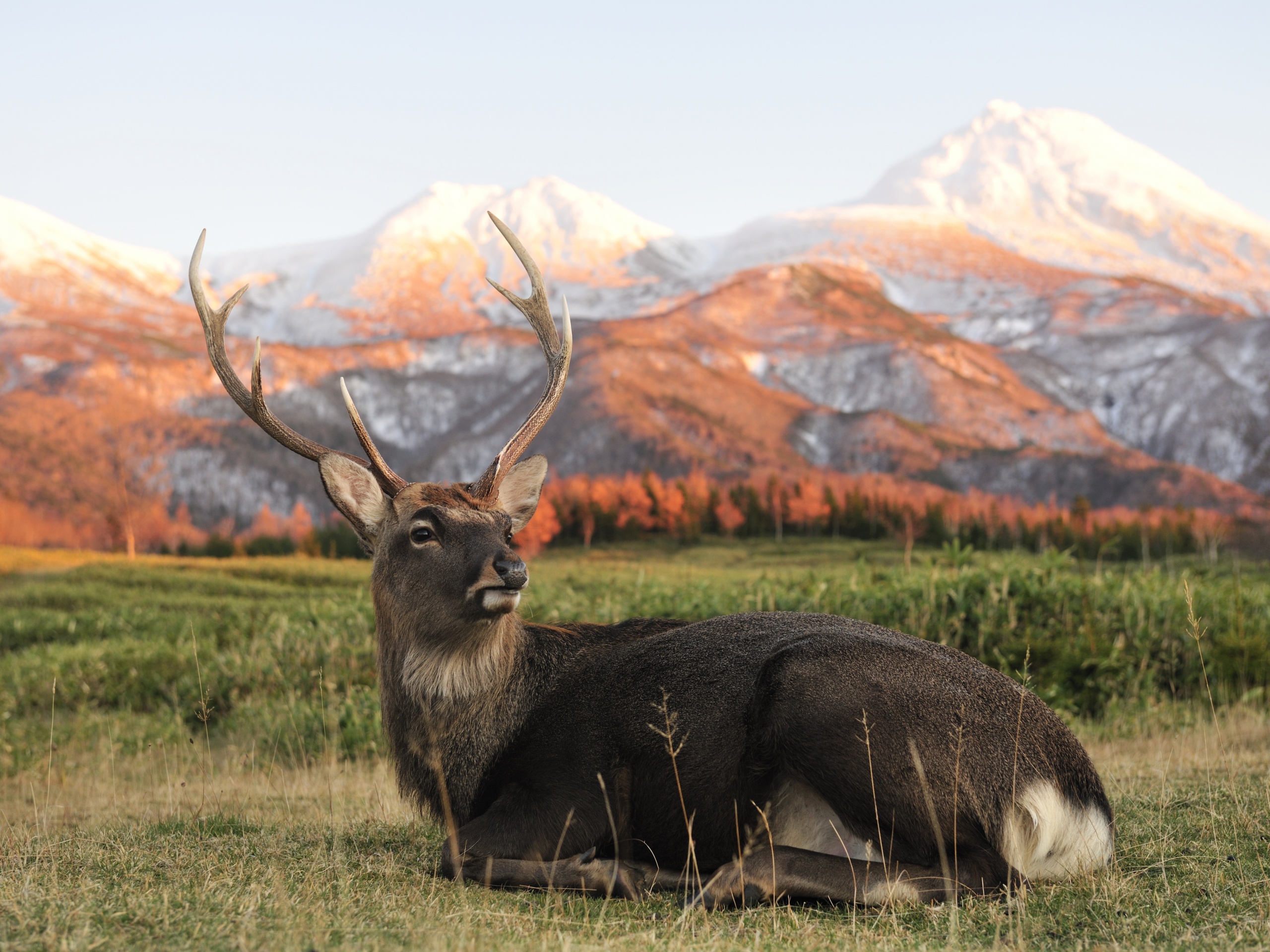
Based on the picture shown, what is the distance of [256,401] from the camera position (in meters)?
5.97

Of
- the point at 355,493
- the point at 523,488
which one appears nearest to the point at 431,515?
the point at 355,493

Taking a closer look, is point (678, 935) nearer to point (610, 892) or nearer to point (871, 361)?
point (610, 892)

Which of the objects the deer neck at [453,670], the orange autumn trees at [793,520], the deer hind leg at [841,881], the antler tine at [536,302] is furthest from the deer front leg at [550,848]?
the orange autumn trees at [793,520]

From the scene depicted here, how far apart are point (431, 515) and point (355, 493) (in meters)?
0.57

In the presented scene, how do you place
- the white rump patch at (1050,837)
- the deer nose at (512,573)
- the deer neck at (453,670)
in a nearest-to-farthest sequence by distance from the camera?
the white rump patch at (1050,837) → the deer nose at (512,573) → the deer neck at (453,670)

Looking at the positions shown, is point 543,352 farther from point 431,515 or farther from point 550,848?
point 550,848

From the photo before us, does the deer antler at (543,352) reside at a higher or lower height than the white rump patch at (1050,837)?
higher

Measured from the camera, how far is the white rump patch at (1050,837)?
439cm

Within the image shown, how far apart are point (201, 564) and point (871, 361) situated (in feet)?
413

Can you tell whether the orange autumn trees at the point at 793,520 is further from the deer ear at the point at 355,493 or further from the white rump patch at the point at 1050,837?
the white rump patch at the point at 1050,837

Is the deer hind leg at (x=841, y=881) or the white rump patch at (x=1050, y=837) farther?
the white rump patch at (x=1050, y=837)

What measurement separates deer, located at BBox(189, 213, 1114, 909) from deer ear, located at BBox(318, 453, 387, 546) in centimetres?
1

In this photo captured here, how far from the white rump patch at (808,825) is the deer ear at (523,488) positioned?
2.39 m

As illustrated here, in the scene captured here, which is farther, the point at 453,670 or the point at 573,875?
the point at 453,670
